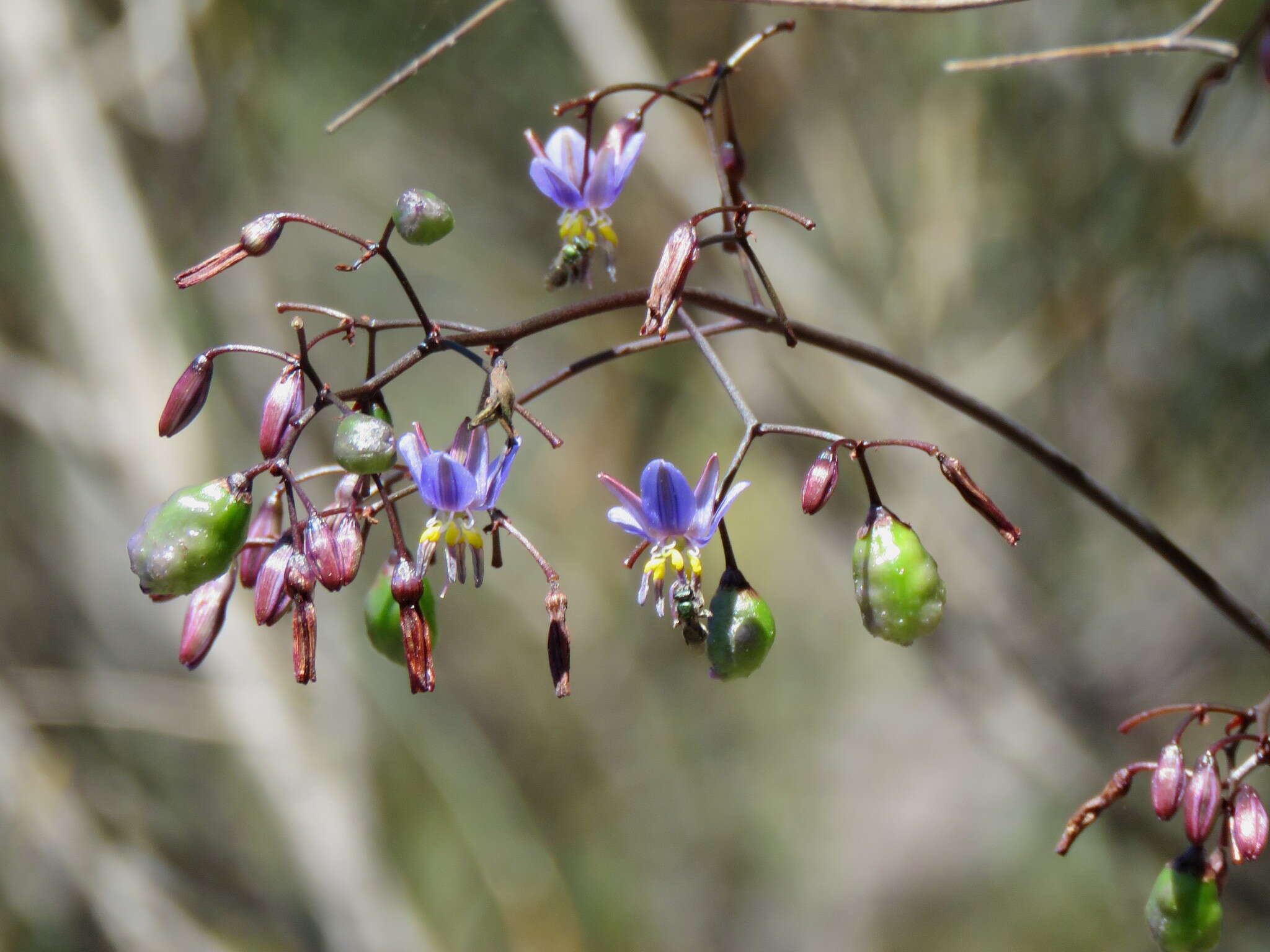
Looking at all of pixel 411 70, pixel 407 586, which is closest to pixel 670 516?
pixel 407 586

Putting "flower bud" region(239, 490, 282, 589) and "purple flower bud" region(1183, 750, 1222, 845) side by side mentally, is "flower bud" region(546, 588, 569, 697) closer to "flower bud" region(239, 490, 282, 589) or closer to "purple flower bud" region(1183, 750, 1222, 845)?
"flower bud" region(239, 490, 282, 589)

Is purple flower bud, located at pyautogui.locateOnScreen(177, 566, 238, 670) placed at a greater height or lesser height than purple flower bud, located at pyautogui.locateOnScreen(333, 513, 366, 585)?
lesser

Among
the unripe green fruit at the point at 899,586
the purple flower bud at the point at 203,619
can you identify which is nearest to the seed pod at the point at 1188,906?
the unripe green fruit at the point at 899,586

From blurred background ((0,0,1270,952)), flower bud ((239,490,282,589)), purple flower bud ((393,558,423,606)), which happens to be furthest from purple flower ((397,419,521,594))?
blurred background ((0,0,1270,952))

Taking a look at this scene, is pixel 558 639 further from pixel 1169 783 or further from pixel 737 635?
Result: pixel 1169 783

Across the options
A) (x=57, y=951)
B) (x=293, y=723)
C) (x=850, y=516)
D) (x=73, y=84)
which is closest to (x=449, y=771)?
(x=293, y=723)

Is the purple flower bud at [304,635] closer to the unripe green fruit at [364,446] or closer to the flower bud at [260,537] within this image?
the unripe green fruit at [364,446]
